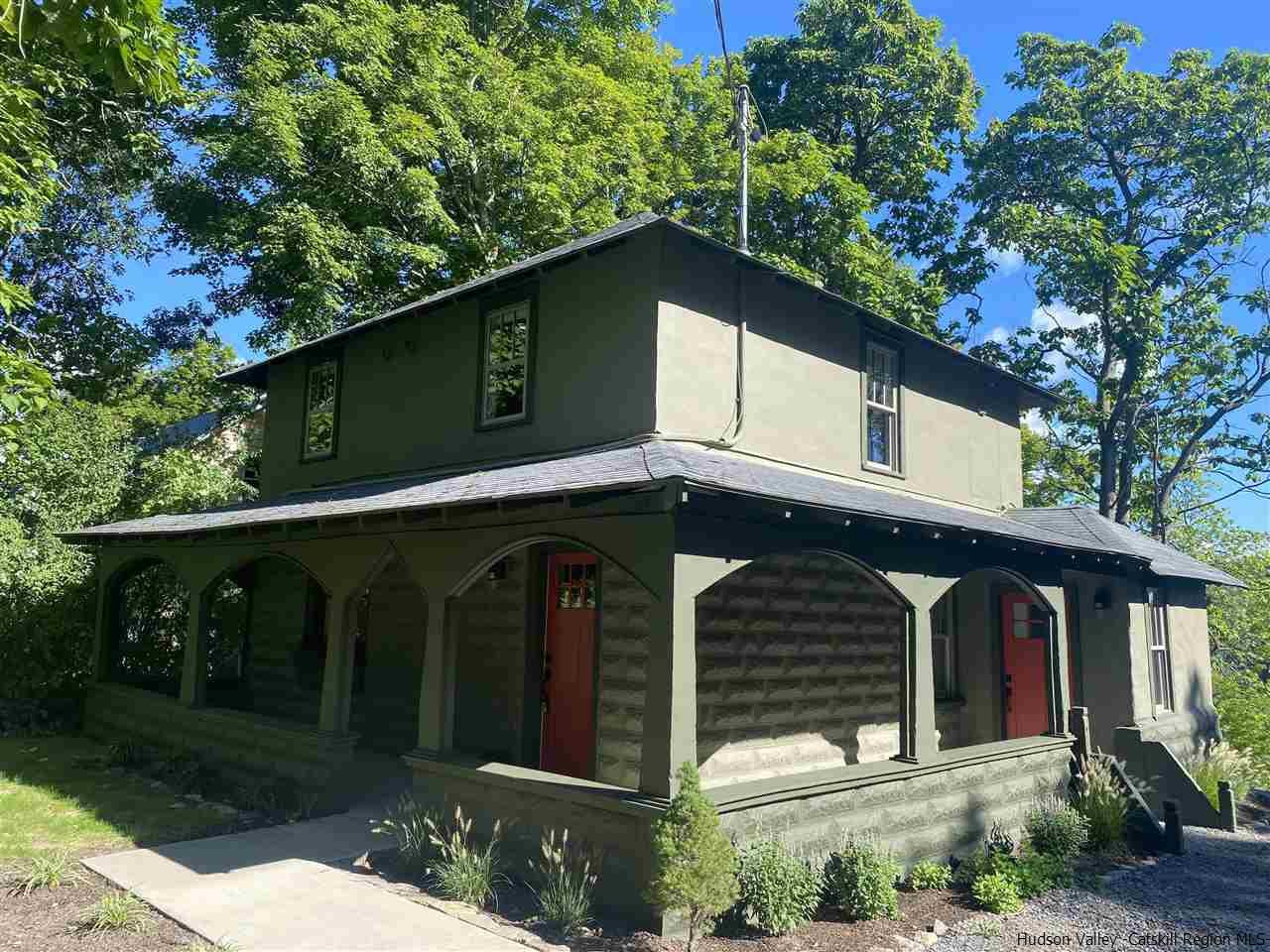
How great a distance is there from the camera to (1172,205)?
83.8 feet

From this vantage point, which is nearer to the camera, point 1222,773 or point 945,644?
point 1222,773

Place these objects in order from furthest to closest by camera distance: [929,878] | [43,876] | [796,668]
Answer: [796,668] < [929,878] < [43,876]

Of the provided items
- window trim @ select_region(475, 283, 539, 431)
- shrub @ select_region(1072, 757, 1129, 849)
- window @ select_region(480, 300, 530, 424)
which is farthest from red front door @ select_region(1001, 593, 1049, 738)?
window @ select_region(480, 300, 530, 424)

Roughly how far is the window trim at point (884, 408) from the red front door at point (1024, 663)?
2.92 meters

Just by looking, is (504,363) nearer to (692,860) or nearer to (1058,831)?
(692,860)

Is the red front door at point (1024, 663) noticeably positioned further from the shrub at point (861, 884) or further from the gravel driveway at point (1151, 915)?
the shrub at point (861, 884)

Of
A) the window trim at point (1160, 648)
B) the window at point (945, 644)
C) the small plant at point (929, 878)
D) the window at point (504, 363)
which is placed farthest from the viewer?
the window trim at point (1160, 648)

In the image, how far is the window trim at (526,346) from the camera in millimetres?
10422

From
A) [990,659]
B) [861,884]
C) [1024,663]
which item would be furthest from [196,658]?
[1024,663]

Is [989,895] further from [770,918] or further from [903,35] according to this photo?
[903,35]

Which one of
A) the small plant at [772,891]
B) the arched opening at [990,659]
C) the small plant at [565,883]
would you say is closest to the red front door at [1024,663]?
the arched opening at [990,659]

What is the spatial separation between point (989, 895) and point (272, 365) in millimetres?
13141

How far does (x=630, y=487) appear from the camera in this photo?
20.8 ft

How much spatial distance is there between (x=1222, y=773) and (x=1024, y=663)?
129 inches
